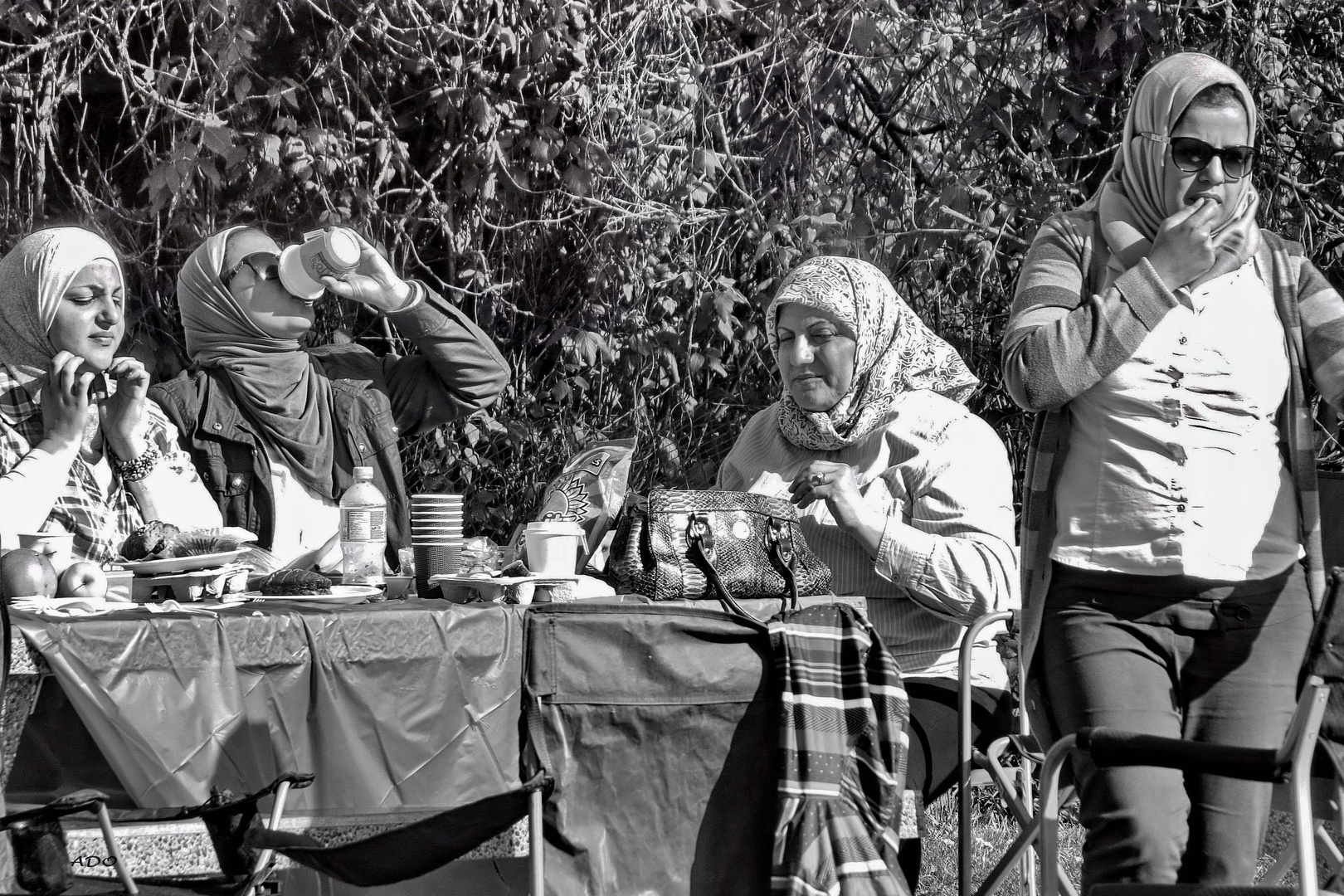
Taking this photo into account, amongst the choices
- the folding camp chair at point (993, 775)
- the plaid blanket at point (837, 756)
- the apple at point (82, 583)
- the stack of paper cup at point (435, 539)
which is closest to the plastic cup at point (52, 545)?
the apple at point (82, 583)

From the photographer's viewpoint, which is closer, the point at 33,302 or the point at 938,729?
the point at 938,729

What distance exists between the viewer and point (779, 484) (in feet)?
10.3

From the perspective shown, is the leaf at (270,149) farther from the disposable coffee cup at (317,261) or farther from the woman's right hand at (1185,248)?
the woman's right hand at (1185,248)

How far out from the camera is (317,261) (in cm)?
356

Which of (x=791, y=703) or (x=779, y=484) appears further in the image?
(x=779, y=484)

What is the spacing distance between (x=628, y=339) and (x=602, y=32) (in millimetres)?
997

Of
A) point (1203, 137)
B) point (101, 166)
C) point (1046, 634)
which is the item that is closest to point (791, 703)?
point (1046, 634)

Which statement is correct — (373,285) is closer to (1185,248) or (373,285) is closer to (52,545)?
(52,545)

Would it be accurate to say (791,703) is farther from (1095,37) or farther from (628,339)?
(1095,37)

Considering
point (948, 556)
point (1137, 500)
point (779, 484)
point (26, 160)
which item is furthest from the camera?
point (26, 160)

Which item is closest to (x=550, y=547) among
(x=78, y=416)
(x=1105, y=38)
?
(x=78, y=416)

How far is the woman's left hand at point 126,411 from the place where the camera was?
3.07 meters

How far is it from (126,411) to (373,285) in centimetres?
83

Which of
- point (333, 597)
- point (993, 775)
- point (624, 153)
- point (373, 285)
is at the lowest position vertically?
point (993, 775)
